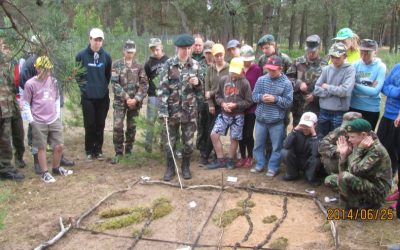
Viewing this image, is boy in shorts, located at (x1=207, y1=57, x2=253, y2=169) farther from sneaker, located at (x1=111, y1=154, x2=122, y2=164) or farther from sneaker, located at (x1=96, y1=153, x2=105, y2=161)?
sneaker, located at (x1=96, y1=153, x2=105, y2=161)

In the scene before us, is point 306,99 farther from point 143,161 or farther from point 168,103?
point 143,161

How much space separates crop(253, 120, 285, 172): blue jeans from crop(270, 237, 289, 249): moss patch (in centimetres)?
171

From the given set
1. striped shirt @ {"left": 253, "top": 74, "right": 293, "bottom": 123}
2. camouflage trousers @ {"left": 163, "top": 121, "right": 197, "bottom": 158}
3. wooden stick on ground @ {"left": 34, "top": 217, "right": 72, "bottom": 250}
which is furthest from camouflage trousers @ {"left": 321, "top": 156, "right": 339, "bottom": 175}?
wooden stick on ground @ {"left": 34, "top": 217, "right": 72, "bottom": 250}

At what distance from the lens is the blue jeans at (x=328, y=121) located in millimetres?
4879

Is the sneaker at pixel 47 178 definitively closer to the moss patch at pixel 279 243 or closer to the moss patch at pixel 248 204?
the moss patch at pixel 248 204

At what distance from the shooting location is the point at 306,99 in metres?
5.21

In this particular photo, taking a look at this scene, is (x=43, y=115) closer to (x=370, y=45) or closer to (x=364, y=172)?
(x=364, y=172)

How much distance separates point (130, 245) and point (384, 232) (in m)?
2.30

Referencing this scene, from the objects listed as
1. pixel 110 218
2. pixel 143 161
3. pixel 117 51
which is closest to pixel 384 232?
pixel 110 218

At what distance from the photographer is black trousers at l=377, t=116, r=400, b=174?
449 cm

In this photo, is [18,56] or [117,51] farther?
[117,51]

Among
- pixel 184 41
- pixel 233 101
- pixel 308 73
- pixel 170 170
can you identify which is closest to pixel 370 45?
pixel 308 73

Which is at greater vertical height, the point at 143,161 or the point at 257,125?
the point at 257,125

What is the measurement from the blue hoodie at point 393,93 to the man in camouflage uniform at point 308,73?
0.87 metres
